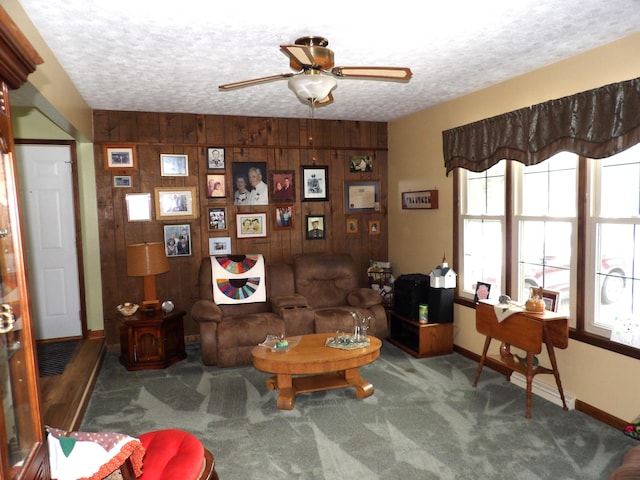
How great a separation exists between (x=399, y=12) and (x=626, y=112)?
5.24 ft

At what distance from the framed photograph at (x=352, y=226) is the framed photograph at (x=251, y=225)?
3.51 ft

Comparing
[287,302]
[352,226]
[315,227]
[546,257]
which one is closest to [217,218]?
[315,227]

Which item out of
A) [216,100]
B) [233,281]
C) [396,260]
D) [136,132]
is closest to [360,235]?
[396,260]

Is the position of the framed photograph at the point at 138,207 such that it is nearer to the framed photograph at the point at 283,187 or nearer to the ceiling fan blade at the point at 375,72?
the framed photograph at the point at 283,187

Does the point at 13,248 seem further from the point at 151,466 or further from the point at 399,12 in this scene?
the point at 399,12

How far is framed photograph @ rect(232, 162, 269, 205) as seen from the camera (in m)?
5.28

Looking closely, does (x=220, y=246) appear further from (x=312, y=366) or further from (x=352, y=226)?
(x=312, y=366)

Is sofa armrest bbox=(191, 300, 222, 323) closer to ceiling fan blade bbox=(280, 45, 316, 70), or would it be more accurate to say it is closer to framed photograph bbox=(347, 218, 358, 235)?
framed photograph bbox=(347, 218, 358, 235)

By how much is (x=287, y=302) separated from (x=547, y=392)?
2.47m

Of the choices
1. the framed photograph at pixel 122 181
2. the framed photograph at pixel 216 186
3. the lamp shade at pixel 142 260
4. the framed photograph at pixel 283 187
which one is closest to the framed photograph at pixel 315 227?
the framed photograph at pixel 283 187

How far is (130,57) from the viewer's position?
3.12 m

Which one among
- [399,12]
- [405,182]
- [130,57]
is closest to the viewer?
[399,12]

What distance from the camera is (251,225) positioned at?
211 inches

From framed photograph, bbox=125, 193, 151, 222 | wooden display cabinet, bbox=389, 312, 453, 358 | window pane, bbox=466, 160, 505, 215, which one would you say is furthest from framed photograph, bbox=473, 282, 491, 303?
framed photograph, bbox=125, 193, 151, 222
